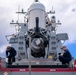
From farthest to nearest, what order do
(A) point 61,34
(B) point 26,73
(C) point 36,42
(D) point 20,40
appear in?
(A) point 61,34, (D) point 20,40, (C) point 36,42, (B) point 26,73

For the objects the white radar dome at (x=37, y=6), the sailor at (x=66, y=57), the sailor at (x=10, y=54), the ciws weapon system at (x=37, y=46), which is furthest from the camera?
the white radar dome at (x=37, y=6)

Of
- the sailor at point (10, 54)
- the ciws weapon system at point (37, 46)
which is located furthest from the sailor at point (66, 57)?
the sailor at point (10, 54)

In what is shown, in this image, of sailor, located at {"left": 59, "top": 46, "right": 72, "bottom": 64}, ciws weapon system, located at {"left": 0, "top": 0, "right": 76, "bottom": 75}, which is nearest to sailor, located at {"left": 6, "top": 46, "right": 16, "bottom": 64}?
ciws weapon system, located at {"left": 0, "top": 0, "right": 76, "bottom": 75}

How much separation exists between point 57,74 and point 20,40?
121 inches

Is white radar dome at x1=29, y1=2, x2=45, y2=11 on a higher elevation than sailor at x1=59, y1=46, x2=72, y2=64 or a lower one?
higher

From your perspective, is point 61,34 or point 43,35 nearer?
point 43,35

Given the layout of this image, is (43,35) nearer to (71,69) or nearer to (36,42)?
(36,42)

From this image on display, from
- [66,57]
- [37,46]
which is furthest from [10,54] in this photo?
Result: [66,57]

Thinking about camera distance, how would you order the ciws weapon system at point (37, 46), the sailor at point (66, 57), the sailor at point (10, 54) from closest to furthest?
the ciws weapon system at point (37, 46)
the sailor at point (66, 57)
the sailor at point (10, 54)

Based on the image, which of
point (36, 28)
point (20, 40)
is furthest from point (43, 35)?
point (20, 40)

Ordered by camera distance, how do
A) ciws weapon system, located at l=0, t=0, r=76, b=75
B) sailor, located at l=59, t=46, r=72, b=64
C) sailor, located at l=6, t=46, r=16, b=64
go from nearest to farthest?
ciws weapon system, located at l=0, t=0, r=76, b=75, sailor, located at l=59, t=46, r=72, b=64, sailor, located at l=6, t=46, r=16, b=64

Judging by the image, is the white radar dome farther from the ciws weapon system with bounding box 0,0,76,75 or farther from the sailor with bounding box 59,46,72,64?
the sailor with bounding box 59,46,72,64

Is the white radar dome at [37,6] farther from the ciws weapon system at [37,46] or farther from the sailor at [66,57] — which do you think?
the sailor at [66,57]

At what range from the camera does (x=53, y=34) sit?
1078 cm
